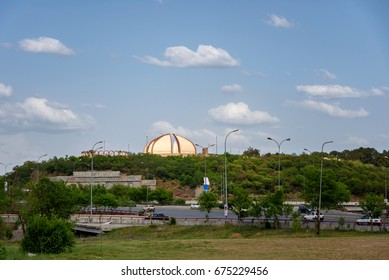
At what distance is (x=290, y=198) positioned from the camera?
95.3 m

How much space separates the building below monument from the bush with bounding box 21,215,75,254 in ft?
228

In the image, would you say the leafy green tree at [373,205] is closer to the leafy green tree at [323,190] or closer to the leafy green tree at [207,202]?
the leafy green tree at [323,190]

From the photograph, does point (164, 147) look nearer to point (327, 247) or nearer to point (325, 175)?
point (325, 175)

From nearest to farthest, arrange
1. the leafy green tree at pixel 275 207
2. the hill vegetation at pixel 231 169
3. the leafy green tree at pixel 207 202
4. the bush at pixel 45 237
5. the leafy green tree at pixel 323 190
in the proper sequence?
the bush at pixel 45 237 → the leafy green tree at pixel 275 207 → the leafy green tree at pixel 323 190 → the leafy green tree at pixel 207 202 → the hill vegetation at pixel 231 169

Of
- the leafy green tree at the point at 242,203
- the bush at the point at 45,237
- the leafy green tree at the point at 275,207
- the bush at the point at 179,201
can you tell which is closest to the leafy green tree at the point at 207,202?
the leafy green tree at the point at 242,203

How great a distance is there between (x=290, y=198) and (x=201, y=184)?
1752cm

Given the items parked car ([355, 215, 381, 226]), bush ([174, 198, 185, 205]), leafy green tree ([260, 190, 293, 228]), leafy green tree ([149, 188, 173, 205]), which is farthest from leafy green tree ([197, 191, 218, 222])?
leafy green tree ([149, 188, 173, 205])

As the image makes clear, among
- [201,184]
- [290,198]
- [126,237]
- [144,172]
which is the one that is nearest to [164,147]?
[144,172]

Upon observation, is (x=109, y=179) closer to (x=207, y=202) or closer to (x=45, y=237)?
(x=207, y=202)

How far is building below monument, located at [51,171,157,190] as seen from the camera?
355ft

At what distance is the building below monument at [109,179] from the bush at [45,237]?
69.5 m

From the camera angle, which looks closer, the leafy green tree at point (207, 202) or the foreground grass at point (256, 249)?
the foreground grass at point (256, 249)

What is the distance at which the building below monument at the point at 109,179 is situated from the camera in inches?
4259

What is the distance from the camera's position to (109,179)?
10950 cm
